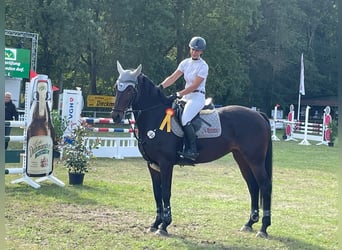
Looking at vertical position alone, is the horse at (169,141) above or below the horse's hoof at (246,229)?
above

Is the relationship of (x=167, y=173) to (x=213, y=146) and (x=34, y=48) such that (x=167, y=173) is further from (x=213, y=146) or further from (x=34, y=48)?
(x=34, y=48)

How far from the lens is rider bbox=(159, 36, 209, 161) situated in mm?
5594

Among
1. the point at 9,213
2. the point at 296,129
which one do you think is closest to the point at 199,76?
the point at 9,213

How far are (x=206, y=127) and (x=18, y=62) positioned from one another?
2200 centimetres

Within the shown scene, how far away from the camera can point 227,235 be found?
18.2ft

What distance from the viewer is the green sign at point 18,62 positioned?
996 inches

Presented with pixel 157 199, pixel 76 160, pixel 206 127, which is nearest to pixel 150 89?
pixel 206 127

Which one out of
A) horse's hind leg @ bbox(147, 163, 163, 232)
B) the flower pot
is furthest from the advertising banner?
horse's hind leg @ bbox(147, 163, 163, 232)

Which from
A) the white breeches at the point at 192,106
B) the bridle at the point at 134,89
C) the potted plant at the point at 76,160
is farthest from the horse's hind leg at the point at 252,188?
the potted plant at the point at 76,160

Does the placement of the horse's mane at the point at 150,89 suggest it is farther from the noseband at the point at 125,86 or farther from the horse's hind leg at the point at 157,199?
the horse's hind leg at the point at 157,199

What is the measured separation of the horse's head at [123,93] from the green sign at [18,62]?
2139 centimetres

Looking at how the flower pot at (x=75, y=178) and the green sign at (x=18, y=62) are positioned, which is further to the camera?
the green sign at (x=18, y=62)

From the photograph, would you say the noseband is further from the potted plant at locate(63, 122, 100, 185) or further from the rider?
the potted plant at locate(63, 122, 100, 185)

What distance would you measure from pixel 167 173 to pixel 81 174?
11.8 ft
